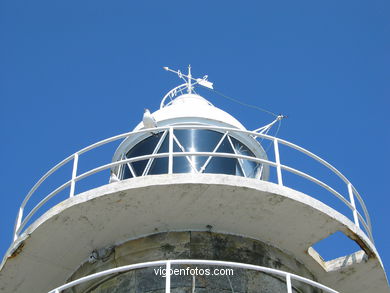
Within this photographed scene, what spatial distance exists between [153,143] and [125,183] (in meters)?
2.22

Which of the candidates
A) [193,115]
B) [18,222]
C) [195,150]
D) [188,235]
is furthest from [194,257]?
[193,115]

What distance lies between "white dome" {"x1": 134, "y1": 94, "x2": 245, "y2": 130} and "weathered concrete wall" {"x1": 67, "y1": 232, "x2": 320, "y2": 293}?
8.71 ft

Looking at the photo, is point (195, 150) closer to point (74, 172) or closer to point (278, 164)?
point (278, 164)

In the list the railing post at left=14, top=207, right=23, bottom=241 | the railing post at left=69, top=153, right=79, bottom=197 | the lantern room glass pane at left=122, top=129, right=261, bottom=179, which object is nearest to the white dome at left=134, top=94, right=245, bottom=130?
the lantern room glass pane at left=122, top=129, right=261, bottom=179

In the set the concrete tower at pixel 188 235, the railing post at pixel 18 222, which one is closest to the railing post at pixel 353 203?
the concrete tower at pixel 188 235

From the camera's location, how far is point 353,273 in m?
11.5

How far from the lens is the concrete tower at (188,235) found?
10.6 meters

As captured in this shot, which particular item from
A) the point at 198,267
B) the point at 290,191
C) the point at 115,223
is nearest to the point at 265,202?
the point at 290,191

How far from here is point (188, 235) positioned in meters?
11.0

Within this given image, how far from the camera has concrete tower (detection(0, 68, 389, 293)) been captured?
10.6 metres

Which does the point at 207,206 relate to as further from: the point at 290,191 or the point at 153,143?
the point at 153,143

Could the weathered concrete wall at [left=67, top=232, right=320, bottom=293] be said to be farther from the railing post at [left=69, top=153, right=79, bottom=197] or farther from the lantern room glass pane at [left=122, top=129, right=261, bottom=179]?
the lantern room glass pane at [left=122, top=129, right=261, bottom=179]

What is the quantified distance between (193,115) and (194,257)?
10.4 feet

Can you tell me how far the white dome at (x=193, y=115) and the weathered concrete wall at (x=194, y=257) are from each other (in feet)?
8.71
